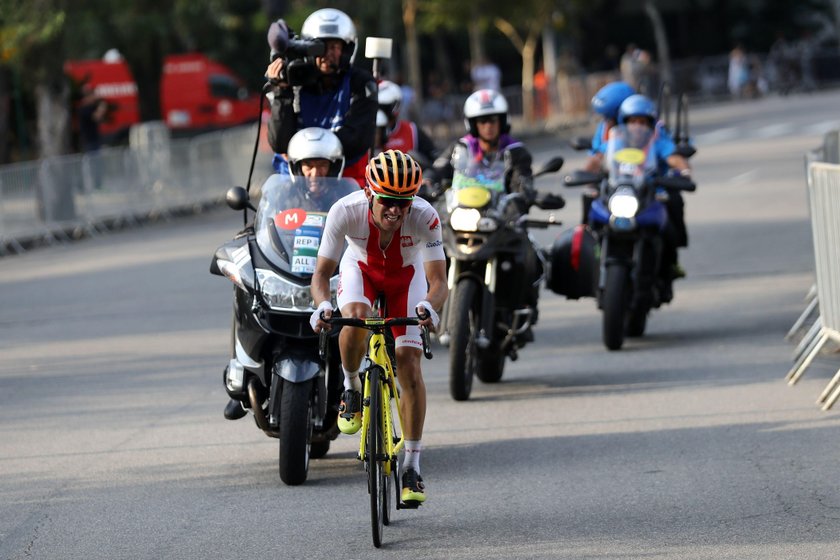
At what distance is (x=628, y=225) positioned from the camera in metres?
12.3

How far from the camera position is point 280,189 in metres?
8.92

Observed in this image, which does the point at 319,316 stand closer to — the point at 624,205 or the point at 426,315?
the point at 426,315

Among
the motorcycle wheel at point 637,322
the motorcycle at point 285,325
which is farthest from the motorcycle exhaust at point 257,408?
the motorcycle wheel at point 637,322

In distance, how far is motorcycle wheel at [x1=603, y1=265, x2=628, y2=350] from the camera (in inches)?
477

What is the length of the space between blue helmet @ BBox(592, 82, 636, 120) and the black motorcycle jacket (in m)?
3.34

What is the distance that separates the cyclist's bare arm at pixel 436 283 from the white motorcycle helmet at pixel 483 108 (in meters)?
3.96

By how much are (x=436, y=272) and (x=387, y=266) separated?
0.27m

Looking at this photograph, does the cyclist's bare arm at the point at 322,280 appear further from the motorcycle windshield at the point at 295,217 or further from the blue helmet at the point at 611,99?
A: the blue helmet at the point at 611,99

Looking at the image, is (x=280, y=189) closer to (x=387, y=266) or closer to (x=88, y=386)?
(x=387, y=266)

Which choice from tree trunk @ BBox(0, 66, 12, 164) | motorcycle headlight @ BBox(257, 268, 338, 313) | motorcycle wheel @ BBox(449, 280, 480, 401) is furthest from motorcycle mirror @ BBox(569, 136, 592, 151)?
tree trunk @ BBox(0, 66, 12, 164)

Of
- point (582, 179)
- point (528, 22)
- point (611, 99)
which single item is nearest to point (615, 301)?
point (582, 179)

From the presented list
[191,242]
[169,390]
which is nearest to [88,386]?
[169,390]

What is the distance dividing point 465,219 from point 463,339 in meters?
0.95

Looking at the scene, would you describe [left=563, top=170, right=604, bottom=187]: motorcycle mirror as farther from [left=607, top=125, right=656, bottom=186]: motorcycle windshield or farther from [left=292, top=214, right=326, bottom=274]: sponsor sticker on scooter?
[left=292, top=214, right=326, bottom=274]: sponsor sticker on scooter
